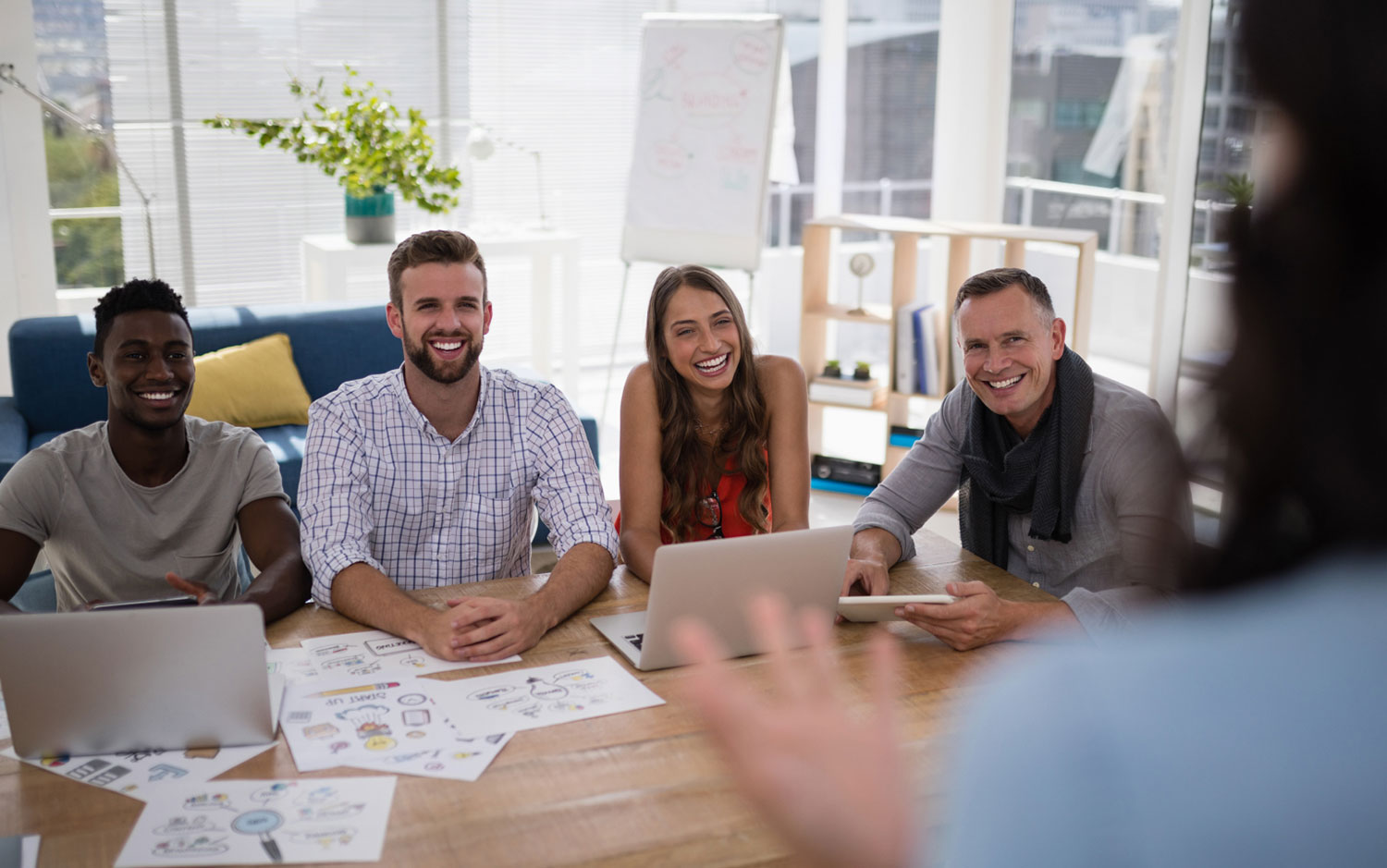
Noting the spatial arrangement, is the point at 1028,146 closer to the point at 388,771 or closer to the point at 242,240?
the point at 242,240

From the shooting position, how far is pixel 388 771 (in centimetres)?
150

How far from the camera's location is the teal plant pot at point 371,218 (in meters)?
5.10

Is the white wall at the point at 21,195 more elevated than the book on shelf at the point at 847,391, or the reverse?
the white wall at the point at 21,195

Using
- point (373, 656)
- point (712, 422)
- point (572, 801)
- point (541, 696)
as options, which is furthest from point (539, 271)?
point (572, 801)

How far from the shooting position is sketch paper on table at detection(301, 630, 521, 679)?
70.8 inches

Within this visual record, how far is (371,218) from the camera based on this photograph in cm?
513

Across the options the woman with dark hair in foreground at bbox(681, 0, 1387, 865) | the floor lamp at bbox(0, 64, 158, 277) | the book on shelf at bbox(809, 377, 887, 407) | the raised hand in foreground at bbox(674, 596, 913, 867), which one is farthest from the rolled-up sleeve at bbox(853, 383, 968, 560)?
the floor lamp at bbox(0, 64, 158, 277)

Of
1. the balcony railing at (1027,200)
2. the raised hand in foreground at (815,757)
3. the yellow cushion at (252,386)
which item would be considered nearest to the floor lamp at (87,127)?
the yellow cushion at (252,386)

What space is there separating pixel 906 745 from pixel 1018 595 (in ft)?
2.10

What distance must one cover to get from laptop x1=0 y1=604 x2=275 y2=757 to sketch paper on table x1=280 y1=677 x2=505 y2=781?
0.08m

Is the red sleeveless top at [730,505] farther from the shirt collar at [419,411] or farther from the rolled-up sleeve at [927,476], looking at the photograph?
the shirt collar at [419,411]

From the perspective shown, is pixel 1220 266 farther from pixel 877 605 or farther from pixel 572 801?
pixel 877 605

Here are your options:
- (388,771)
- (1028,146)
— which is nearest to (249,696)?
(388,771)

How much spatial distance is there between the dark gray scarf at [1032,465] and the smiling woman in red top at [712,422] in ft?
1.25
